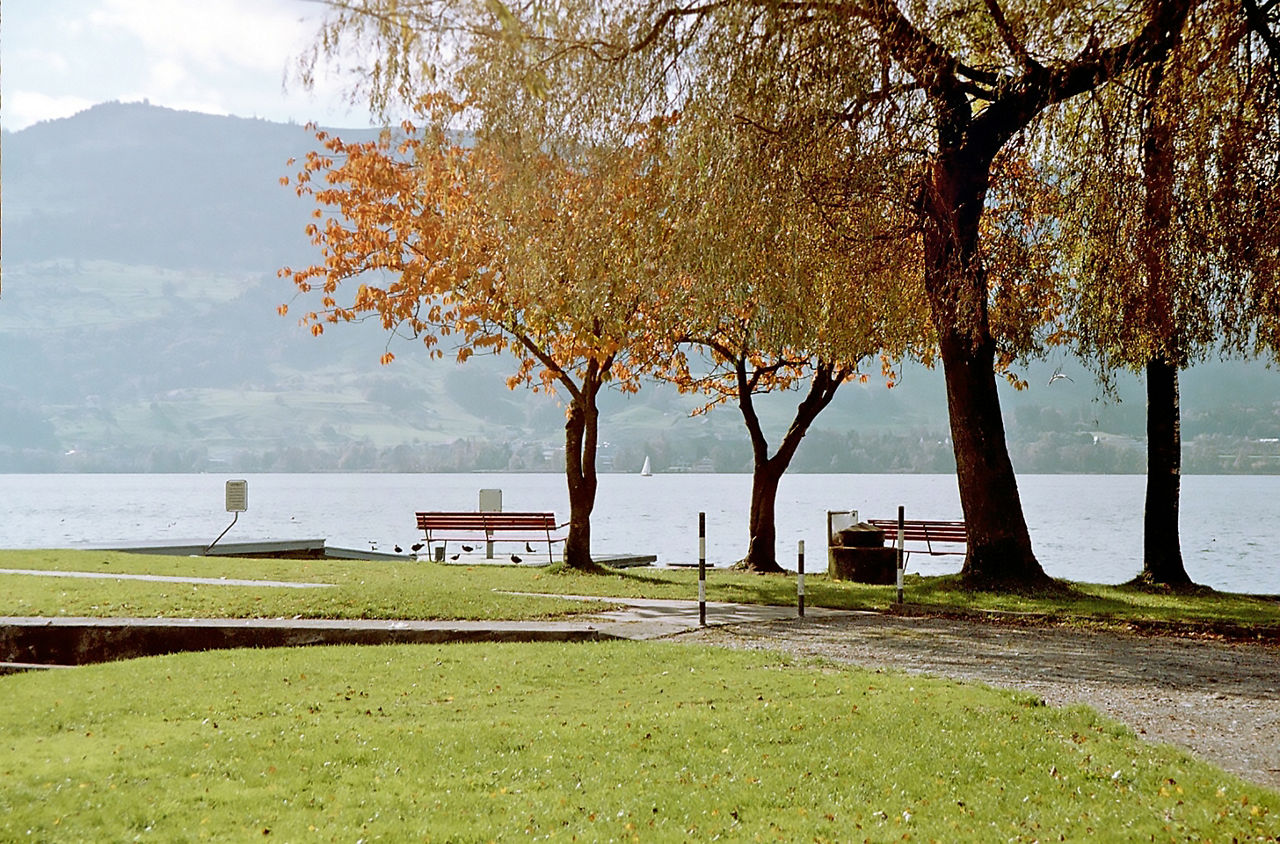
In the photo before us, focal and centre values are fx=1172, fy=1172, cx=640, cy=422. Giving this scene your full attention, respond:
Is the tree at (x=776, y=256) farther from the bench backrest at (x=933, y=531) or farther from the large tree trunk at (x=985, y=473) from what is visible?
the bench backrest at (x=933, y=531)

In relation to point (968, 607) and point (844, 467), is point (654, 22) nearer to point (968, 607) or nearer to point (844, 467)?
point (968, 607)

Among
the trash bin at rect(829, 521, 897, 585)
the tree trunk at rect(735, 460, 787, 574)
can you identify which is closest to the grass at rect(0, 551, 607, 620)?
the trash bin at rect(829, 521, 897, 585)

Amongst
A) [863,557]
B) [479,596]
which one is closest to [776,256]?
[479,596]

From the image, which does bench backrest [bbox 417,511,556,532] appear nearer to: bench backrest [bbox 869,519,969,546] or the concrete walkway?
bench backrest [bbox 869,519,969,546]

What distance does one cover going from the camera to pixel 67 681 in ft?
33.5

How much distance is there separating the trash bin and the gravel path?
509 centimetres

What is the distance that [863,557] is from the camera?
19.6 metres

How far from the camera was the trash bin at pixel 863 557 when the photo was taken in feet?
64.3

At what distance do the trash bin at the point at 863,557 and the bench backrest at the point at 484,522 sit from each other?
795 centimetres

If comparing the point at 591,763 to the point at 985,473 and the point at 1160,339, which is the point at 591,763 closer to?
the point at 1160,339

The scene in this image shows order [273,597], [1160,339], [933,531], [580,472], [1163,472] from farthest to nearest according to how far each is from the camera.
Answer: [933,531] → [580,472] → [1163,472] → [1160,339] → [273,597]

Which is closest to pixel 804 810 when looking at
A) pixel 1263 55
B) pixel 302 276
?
pixel 1263 55

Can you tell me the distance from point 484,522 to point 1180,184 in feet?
56.0

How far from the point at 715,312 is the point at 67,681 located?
833 cm
